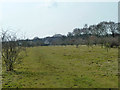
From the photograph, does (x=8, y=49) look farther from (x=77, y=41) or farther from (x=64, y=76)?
(x=77, y=41)

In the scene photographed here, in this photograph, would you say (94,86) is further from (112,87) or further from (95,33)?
(95,33)

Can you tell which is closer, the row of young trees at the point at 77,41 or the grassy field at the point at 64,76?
the grassy field at the point at 64,76

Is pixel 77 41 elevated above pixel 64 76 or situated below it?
above

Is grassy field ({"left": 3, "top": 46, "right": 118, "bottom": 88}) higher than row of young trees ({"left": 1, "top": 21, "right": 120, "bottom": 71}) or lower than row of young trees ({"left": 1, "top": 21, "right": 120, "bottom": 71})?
lower

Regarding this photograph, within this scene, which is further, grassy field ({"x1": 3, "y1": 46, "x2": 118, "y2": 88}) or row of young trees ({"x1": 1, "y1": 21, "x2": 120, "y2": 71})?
row of young trees ({"x1": 1, "y1": 21, "x2": 120, "y2": 71})

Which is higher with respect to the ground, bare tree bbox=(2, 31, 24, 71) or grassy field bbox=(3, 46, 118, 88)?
bare tree bbox=(2, 31, 24, 71)

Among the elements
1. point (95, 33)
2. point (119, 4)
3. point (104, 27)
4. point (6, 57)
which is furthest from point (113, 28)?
point (6, 57)

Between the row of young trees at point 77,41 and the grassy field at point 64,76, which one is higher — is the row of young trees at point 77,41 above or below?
above

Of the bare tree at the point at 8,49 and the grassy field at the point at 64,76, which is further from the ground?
the bare tree at the point at 8,49

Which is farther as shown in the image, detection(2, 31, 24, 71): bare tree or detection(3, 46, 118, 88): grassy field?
detection(2, 31, 24, 71): bare tree

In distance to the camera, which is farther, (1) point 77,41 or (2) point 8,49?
(1) point 77,41

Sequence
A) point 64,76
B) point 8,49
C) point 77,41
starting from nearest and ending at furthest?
point 64,76 → point 8,49 → point 77,41

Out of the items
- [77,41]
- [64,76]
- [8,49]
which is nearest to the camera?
[64,76]

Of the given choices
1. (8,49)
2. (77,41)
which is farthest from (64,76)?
(77,41)
